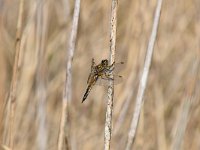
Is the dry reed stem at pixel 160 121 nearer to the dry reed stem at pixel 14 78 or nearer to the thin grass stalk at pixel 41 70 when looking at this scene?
the thin grass stalk at pixel 41 70

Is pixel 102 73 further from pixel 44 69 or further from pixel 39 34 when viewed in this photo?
pixel 44 69

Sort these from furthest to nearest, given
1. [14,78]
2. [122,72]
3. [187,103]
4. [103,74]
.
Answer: [122,72]
[187,103]
[14,78]
[103,74]

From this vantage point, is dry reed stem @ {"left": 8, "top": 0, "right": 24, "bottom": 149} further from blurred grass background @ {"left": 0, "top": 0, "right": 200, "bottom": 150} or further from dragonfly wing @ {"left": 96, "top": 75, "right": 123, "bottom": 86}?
blurred grass background @ {"left": 0, "top": 0, "right": 200, "bottom": 150}

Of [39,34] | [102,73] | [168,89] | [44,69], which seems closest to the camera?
[102,73]

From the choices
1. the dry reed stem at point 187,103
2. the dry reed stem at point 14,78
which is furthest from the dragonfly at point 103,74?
the dry reed stem at point 187,103

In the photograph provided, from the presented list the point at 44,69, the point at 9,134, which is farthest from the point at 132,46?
the point at 9,134

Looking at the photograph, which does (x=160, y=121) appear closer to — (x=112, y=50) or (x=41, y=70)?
(x=41, y=70)

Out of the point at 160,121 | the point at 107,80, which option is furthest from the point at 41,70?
the point at 107,80

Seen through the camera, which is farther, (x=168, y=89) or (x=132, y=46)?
(x=168, y=89)
